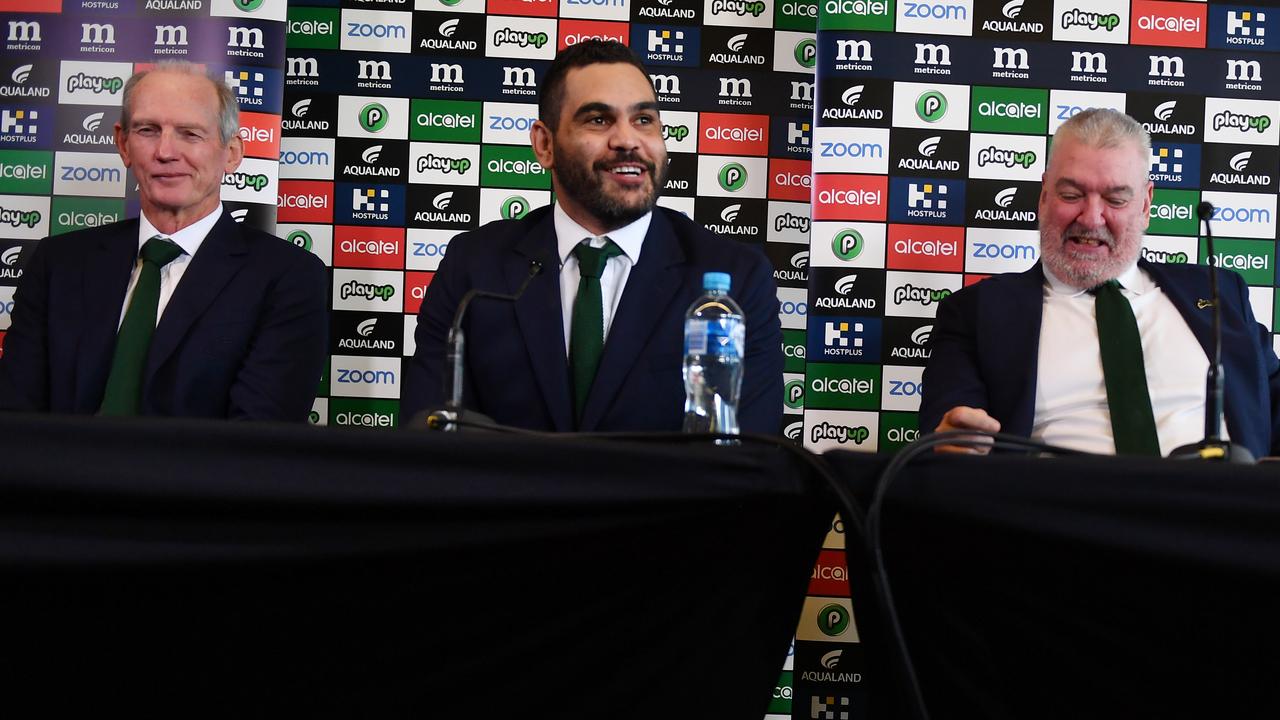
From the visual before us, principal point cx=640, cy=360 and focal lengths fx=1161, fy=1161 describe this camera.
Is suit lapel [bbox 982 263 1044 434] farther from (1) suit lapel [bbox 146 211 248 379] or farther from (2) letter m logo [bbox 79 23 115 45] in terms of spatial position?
(2) letter m logo [bbox 79 23 115 45]

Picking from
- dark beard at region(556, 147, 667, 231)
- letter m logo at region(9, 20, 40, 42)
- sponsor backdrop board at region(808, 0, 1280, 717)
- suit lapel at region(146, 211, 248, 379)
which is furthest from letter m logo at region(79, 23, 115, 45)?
sponsor backdrop board at region(808, 0, 1280, 717)

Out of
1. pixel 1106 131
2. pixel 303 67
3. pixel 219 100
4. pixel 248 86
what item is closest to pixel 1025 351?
pixel 1106 131

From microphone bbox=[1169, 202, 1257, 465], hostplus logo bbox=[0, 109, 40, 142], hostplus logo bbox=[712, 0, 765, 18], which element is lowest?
microphone bbox=[1169, 202, 1257, 465]

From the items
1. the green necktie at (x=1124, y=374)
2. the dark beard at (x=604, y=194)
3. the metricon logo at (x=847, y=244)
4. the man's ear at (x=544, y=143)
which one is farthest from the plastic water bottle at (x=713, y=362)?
the metricon logo at (x=847, y=244)

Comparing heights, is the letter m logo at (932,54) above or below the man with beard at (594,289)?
above

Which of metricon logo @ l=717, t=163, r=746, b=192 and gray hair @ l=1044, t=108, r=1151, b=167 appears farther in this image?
metricon logo @ l=717, t=163, r=746, b=192

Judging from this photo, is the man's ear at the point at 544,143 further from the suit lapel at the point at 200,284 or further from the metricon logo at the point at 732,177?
the metricon logo at the point at 732,177

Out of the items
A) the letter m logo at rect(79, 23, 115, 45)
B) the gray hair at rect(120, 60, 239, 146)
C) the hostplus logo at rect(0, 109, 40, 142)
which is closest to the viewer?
the gray hair at rect(120, 60, 239, 146)

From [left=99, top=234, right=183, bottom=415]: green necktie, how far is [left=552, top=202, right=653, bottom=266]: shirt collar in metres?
0.91

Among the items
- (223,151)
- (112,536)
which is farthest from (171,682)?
(223,151)

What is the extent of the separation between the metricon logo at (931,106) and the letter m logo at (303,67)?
2.03 metres

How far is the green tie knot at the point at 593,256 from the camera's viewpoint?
217 centimetres

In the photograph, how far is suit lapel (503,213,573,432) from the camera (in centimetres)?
206

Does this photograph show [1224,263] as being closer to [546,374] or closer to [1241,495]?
[546,374]
